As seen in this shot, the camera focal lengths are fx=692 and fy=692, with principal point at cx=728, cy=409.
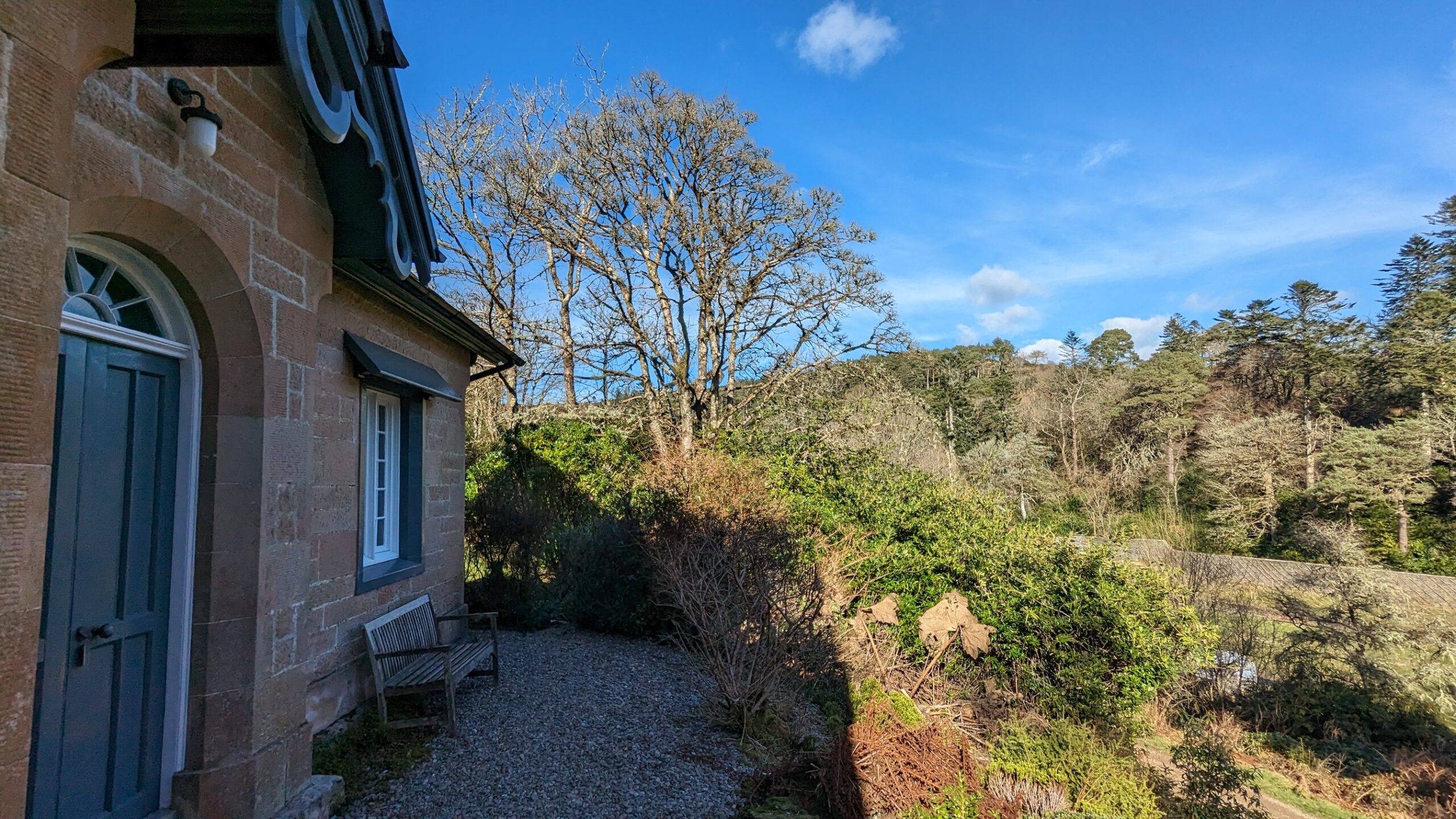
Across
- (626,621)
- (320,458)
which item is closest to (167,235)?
(320,458)

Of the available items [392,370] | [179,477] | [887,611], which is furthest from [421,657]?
[887,611]

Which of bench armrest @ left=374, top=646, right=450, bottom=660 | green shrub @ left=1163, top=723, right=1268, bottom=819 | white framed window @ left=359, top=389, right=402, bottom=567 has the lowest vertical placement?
green shrub @ left=1163, top=723, right=1268, bottom=819

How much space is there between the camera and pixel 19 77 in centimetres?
192

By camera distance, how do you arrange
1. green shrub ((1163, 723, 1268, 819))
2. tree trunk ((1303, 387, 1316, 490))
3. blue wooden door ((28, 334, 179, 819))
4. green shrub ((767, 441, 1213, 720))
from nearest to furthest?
blue wooden door ((28, 334, 179, 819)) < green shrub ((1163, 723, 1268, 819)) < green shrub ((767, 441, 1213, 720)) < tree trunk ((1303, 387, 1316, 490))

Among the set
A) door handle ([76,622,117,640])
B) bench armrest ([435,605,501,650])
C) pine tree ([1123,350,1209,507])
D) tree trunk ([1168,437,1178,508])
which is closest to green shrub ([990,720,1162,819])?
bench armrest ([435,605,501,650])

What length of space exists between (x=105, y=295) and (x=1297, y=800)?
32.3 feet

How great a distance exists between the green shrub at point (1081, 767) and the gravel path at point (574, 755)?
2.33m

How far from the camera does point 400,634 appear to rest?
19.2 ft

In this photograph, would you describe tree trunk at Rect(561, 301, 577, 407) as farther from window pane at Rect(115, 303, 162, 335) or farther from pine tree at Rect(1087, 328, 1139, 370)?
pine tree at Rect(1087, 328, 1139, 370)

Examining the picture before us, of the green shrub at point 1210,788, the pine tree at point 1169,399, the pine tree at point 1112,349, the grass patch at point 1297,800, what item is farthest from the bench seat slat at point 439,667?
the pine tree at point 1112,349

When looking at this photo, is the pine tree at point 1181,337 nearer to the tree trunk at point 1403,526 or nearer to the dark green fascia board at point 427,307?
the tree trunk at point 1403,526

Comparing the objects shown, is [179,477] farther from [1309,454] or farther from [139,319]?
[1309,454]

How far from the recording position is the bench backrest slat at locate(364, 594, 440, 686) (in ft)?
17.2

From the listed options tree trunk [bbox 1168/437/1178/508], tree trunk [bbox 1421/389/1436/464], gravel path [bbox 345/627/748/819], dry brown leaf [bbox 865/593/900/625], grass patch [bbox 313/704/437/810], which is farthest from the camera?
tree trunk [bbox 1168/437/1178/508]
